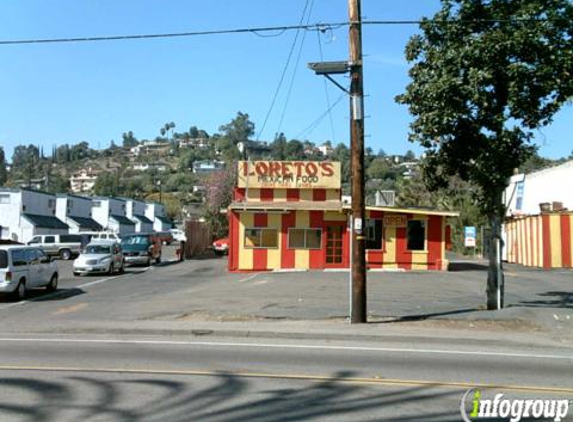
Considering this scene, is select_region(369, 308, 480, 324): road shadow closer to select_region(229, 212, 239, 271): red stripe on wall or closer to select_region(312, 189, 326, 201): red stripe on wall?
select_region(229, 212, 239, 271): red stripe on wall

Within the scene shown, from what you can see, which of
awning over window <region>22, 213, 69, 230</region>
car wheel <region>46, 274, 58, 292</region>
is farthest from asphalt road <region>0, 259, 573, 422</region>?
awning over window <region>22, 213, 69, 230</region>

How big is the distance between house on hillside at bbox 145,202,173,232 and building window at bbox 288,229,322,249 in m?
82.6

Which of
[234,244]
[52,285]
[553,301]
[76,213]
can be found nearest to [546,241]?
[234,244]

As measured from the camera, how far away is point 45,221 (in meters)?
68.4

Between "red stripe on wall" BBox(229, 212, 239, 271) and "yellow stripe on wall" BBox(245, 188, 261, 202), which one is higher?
"yellow stripe on wall" BBox(245, 188, 261, 202)

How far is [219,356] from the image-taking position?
10.8 meters

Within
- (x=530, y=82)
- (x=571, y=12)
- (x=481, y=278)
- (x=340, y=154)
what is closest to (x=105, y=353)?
(x=530, y=82)

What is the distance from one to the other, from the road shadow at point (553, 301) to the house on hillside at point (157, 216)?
96.7 metres

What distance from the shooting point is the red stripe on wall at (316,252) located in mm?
33406

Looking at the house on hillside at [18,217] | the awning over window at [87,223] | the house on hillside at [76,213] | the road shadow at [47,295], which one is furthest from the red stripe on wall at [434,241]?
the awning over window at [87,223]

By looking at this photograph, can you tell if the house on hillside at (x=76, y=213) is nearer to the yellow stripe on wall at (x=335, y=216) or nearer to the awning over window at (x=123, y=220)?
the awning over window at (x=123, y=220)

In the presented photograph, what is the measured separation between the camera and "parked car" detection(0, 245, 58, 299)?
805 inches

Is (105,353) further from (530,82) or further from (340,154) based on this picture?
(340,154)

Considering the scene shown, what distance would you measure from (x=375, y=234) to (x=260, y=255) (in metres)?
5.92
